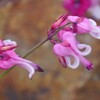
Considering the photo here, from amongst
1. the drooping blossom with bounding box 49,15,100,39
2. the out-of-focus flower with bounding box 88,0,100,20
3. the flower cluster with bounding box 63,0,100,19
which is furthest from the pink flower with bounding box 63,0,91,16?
the drooping blossom with bounding box 49,15,100,39

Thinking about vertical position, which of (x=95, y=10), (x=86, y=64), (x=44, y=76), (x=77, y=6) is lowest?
(x=44, y=76)

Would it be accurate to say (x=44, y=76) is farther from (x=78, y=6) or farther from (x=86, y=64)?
(x=86, y=64)

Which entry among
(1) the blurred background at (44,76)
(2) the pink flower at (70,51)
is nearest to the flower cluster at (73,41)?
(2) the pink flower at (70,51)

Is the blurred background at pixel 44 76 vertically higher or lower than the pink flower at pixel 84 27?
lower

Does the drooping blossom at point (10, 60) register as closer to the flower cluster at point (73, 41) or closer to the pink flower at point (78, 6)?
the flower cluster at point (73, 41)

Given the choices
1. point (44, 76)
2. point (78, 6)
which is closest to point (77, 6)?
point (78, 6)

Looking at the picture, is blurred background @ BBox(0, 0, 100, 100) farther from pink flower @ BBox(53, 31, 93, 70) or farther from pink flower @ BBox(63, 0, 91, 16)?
pink flower @ BBox(53, 31, 93, 70)

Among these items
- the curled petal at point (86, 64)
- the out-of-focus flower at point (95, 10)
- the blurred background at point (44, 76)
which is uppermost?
the curled petal at point (86, 64)

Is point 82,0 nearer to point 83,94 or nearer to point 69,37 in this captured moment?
point 83,94

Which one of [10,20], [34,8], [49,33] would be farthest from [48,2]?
[49,33]

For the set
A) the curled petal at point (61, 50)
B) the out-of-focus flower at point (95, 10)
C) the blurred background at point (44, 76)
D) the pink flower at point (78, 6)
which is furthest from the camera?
the out-of-focus flower at point (95, 10)

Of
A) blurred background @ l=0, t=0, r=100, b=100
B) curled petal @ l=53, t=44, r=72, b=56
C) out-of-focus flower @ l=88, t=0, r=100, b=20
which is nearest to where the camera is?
curled petal @ l=53, t=44, r=72, b=56
